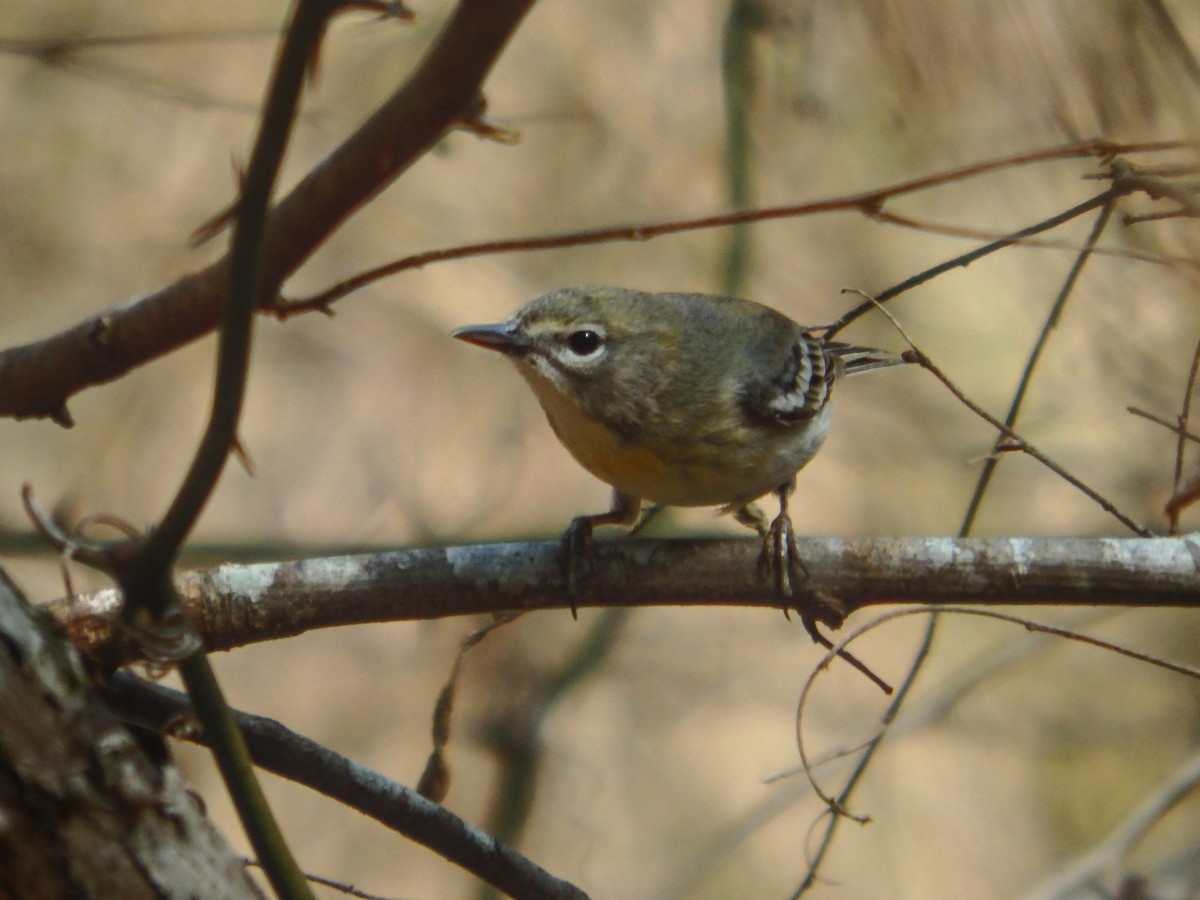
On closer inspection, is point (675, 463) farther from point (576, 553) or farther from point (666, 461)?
point (576, 553)

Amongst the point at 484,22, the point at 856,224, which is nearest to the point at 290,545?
the point at 484,22

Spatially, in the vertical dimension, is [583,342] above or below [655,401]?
above

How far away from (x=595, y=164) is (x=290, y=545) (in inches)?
163

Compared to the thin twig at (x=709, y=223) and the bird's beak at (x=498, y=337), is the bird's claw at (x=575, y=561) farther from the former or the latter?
the thin twig at (x=709, y=223)

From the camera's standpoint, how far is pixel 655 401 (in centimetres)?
382

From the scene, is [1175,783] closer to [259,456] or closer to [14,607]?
[14,607]

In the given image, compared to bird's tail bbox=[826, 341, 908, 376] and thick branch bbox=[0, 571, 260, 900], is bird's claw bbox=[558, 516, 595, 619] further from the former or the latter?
bird's tail bbox=[826, 341, 908, 376]

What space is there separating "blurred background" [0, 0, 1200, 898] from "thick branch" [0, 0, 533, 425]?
13.7ft

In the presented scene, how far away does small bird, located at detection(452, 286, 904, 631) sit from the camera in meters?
3.73

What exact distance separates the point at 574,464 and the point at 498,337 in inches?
176

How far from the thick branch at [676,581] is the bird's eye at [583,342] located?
1089 mm

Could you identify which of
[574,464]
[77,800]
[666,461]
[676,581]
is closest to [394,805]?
[77,800]

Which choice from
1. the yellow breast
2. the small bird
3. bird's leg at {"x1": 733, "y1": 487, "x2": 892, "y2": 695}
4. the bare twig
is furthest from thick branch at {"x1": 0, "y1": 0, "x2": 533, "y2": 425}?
the yellow breast

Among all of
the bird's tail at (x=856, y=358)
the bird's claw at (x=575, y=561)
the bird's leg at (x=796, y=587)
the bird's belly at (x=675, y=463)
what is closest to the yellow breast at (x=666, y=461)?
the bird's belly at (x=675, y=463)
